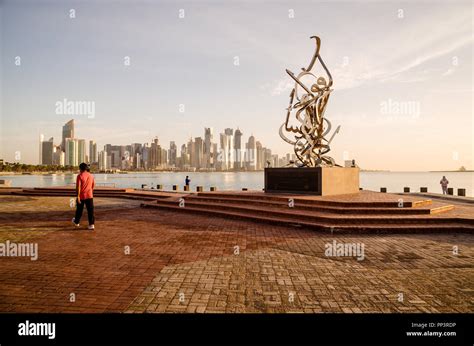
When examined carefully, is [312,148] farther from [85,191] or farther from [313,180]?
[85,191]

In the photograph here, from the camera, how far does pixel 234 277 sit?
15.2 feet

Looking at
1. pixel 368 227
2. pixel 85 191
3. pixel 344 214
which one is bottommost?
pixel 368 227

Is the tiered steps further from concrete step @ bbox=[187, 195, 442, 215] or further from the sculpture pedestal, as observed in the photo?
the sculpture pedestal

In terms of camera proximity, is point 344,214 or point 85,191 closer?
point 85,191

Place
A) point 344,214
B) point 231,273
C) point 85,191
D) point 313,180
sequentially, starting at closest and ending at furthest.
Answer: point 231,273 → point 85,191 → point 344,214 → point 313,180

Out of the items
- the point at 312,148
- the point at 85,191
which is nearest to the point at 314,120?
the point at 312,148

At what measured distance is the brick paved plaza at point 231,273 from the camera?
3.66 m

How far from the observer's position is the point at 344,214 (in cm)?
955

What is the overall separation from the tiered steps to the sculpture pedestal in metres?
2.10

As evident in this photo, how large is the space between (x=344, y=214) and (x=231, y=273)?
20.4 ft

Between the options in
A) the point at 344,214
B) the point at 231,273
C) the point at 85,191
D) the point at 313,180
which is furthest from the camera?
the point at 313,180

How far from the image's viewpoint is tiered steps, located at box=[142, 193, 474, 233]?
840cm
